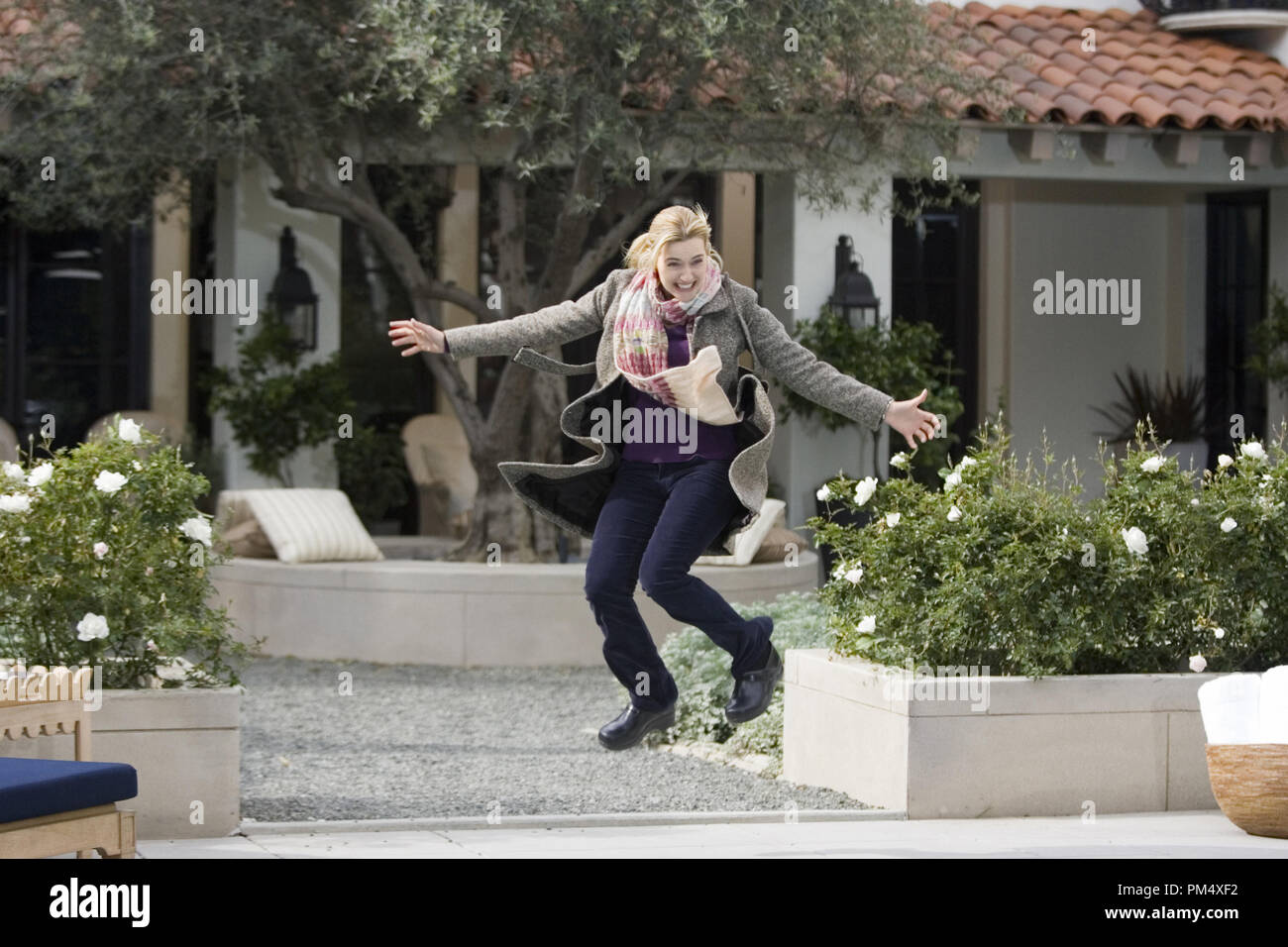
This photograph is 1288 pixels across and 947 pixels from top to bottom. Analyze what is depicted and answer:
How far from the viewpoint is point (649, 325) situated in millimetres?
5922

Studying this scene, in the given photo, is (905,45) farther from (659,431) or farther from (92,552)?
(92,552)

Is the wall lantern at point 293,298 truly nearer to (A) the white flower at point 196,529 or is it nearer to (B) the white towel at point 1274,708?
(A) the white flower at point 196,529

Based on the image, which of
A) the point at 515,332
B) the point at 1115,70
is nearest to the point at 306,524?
the point at 515,332

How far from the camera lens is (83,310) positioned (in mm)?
14125

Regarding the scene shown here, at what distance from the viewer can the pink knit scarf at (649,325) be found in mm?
5891

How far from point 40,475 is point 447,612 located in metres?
4.68

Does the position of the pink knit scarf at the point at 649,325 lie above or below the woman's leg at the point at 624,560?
above

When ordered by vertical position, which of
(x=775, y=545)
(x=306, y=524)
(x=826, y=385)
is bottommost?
(x=775, y=545)

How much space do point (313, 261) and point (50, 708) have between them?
26.3 ft

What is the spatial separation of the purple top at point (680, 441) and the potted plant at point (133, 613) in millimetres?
1538

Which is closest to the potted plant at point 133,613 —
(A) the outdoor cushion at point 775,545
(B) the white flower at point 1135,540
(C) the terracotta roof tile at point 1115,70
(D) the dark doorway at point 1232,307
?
(B) the white flower at point 1135,540

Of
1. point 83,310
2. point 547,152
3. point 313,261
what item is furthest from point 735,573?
point 83,310

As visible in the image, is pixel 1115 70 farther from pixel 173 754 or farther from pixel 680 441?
pixel 173 754

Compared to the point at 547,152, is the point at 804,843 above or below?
below
